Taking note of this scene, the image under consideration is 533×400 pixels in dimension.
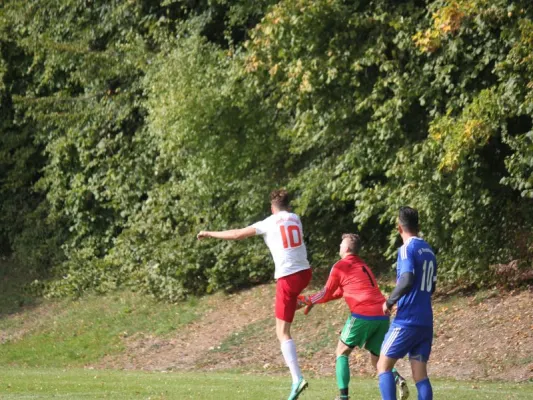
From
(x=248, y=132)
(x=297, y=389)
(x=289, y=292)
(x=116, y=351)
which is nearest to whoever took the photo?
(x=297, y=389)

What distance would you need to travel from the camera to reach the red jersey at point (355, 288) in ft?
33.0

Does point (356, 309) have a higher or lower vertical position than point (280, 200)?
lower

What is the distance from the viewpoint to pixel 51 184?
29.0 metres

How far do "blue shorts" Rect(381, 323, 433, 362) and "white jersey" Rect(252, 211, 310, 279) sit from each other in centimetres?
210

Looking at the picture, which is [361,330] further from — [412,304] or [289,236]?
[412,304]

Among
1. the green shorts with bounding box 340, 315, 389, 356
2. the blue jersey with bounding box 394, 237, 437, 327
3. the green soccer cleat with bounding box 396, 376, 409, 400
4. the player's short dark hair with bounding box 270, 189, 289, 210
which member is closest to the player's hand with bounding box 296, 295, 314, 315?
the green shorts with bounding box 340, 315, 389, 356

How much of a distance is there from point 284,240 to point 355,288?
3.32 feet

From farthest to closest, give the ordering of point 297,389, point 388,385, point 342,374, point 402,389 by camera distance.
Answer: point 297,389 < point 342,374 < point 402,389 < point 388,385

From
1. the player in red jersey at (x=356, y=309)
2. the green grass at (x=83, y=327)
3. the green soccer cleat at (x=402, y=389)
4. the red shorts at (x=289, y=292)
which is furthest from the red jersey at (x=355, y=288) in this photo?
the green grass at (x=83, y=327)

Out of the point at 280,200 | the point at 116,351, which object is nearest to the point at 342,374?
the point at 280,200

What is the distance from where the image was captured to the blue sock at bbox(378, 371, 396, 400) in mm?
8883

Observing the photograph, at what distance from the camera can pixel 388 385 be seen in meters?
8.88

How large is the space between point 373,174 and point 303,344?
11.3 ft

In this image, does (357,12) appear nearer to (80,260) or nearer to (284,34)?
(284,34)
